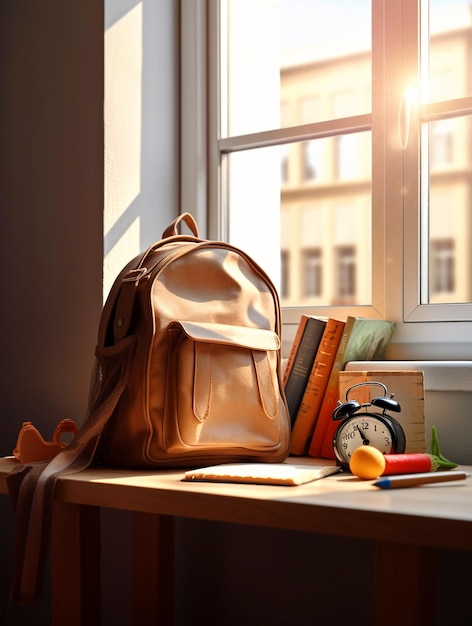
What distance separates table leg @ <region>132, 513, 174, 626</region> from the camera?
58.2 inches

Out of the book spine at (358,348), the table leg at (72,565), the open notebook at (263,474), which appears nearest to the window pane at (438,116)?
the book spine at (358,348)

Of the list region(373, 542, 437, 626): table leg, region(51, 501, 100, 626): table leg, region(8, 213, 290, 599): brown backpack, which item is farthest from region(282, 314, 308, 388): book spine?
region(373, 542, 437, 626): table leg

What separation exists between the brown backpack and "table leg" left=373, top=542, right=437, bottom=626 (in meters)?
0.40

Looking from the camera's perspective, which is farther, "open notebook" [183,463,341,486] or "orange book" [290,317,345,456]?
"orange book" [290,317,345,456]

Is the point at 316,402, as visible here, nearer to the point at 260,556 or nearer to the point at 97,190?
the point at 260,556

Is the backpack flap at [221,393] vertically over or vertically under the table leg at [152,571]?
over

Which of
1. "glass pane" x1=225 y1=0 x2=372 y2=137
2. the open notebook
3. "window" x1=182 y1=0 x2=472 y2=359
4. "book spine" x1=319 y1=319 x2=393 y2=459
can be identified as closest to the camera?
the open notebook

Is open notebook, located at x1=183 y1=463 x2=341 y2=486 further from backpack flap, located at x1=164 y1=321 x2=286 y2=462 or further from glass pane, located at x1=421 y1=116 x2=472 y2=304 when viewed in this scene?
glass pane, located at x1=421 y1=116 x2=472 y2=304

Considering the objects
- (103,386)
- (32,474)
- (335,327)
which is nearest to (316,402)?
(335,327)

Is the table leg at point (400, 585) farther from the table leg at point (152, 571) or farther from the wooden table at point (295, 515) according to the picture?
the table leg at point (152, 571)

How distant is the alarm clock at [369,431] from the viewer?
4.15 ft

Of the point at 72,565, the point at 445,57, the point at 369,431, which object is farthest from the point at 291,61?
the point at 72,565

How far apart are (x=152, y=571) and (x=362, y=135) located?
40.2 inches

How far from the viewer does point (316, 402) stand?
1.51m
